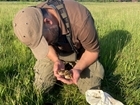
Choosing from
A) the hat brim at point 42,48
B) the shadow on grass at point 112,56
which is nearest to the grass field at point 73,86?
the shadow on grass at point 112,56

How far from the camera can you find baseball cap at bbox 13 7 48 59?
183cm

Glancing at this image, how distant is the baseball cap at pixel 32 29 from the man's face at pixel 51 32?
5 centimetres

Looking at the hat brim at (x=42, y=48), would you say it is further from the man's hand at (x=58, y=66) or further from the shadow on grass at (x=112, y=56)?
the shadow on grass at (x=112, y=56)

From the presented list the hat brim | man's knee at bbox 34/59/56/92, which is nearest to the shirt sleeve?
the hat brim

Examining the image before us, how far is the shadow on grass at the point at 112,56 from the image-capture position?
101 inches

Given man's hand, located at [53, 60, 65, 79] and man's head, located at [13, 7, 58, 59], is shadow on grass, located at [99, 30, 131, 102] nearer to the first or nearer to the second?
Answer: man's hand, located at [53, 60, 65, 79]

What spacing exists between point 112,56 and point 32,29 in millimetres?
1364

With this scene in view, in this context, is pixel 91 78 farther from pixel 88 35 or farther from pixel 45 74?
pixel 88 35

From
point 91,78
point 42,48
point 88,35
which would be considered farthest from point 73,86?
point 42,48

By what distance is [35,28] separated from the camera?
1.83m

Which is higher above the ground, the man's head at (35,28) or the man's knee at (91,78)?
the man's head at (35,28)

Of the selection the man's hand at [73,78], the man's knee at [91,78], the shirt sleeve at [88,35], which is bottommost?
the man's knee at [91,78]

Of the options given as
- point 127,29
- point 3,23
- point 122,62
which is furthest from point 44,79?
point 3,23

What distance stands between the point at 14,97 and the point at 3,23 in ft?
8.78
